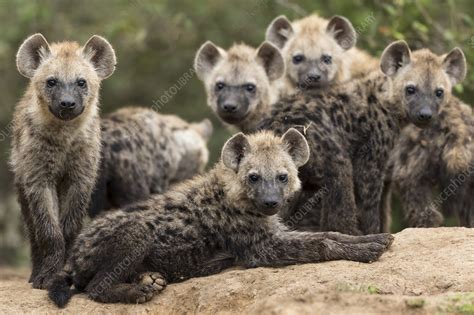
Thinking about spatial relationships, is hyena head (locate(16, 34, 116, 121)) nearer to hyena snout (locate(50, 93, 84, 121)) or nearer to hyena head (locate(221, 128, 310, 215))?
hyena snout (locate(50, 93, 84, 121))

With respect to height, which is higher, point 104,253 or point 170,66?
point 170,66

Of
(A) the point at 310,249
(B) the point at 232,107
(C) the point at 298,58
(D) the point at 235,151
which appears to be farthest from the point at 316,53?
(A) the point at 310,249

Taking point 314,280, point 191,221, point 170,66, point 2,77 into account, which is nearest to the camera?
point 314,280

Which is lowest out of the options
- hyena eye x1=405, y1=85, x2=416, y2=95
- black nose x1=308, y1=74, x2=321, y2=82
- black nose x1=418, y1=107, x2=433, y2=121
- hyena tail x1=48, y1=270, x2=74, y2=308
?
hyena tail x1=48, y1=270, x2=74, y2=308

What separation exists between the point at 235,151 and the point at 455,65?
106 inches

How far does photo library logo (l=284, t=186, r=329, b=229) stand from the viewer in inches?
347

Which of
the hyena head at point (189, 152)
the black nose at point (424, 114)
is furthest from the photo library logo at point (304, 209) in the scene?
the hyena head at point (189, 152)

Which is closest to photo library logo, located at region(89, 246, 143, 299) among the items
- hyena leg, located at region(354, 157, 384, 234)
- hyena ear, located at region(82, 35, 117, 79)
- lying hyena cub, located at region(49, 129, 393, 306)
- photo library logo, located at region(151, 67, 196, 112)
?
lying hyena cub, located at region(49, 129, 393, 306)

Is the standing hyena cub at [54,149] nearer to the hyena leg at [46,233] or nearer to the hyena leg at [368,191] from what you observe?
the hyena leg at [46,233]

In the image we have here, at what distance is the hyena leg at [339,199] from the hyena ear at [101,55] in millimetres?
2164

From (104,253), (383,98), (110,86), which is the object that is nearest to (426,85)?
(383,98)

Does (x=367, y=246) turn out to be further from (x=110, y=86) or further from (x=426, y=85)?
(x=110, y=86)

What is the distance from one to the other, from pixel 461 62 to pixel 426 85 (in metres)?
0.63

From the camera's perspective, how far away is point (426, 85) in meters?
9.13
